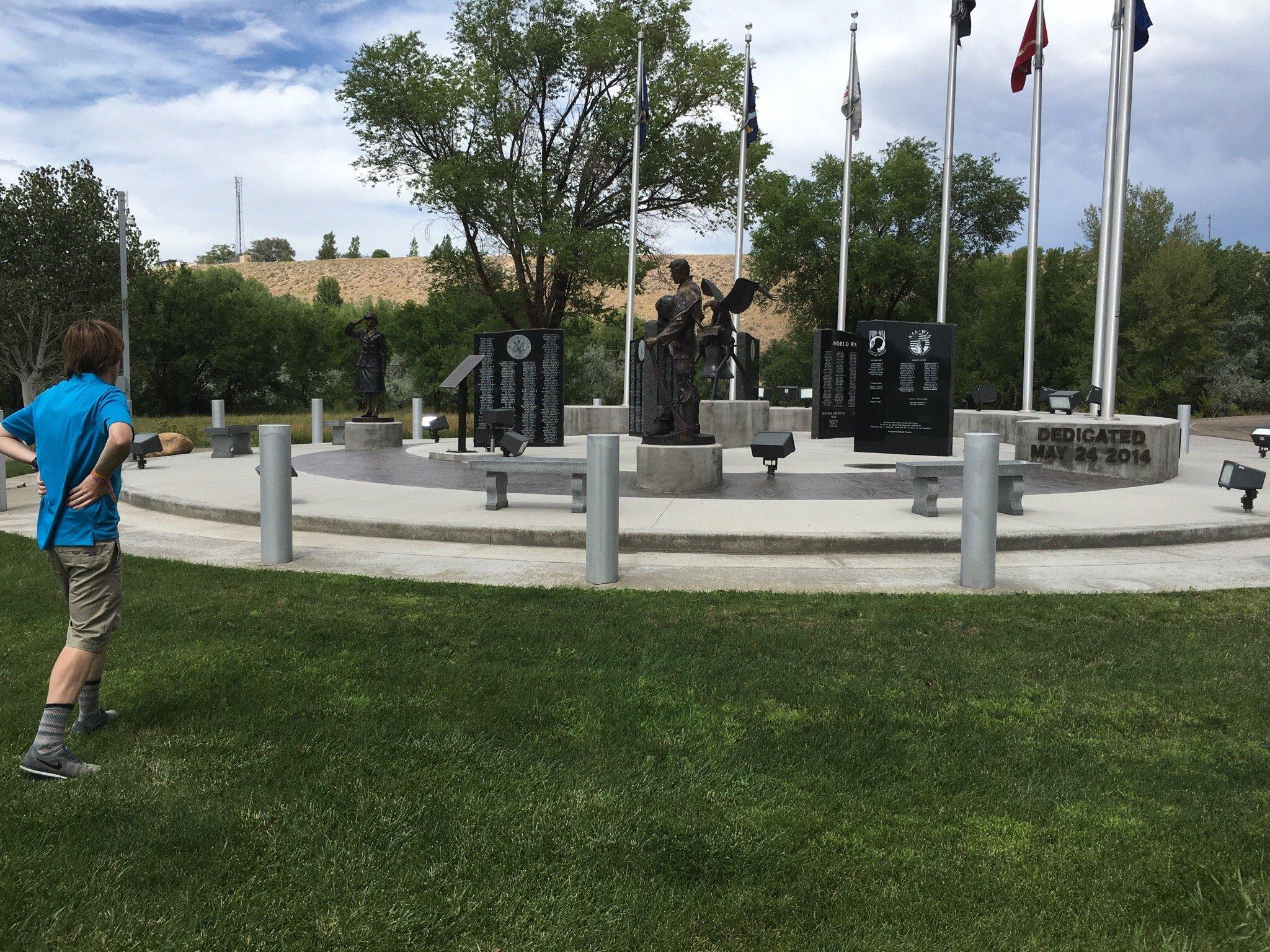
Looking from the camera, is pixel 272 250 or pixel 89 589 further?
pixel 272 250

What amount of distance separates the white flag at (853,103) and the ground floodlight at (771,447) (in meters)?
12.3

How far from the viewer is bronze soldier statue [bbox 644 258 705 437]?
37.9ft

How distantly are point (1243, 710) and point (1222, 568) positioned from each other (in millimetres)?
4064

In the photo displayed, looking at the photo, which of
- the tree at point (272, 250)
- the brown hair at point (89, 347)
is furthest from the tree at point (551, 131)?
the tree at point (272, 250)

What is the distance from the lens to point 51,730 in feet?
11.6

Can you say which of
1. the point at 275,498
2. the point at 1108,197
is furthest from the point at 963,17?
the point at 275,498

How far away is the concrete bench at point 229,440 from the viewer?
17.5 m

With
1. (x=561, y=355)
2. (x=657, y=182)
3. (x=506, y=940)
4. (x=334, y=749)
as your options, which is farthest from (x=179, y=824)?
(x=657, y=182)

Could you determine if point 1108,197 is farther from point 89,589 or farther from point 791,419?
point 89,589

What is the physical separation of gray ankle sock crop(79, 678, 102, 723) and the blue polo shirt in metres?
0.65

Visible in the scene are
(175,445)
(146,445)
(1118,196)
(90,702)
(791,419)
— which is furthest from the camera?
(791,419)

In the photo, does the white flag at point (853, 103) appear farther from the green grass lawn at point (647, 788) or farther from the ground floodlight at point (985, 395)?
the green grass lawn at point (647, 788)

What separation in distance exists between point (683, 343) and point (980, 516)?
5498 millimetres

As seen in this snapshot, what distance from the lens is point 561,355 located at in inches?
672
